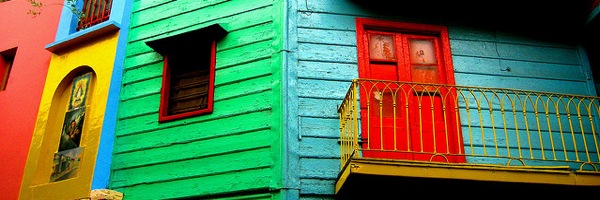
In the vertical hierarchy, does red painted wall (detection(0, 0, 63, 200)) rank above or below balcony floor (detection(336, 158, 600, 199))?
above

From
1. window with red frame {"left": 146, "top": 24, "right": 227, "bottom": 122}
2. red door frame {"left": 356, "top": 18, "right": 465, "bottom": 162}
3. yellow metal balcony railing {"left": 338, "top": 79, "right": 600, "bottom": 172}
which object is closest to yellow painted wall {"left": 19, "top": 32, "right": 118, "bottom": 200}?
window with red frame {"left": 146, "top": 24, "right": 227, "bottom": 122}

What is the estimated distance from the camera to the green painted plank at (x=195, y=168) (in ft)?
23.2

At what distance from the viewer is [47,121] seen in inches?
355

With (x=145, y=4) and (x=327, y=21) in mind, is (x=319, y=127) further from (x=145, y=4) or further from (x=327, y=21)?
(x=145, y=4)

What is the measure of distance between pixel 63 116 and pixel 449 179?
6.17 meters

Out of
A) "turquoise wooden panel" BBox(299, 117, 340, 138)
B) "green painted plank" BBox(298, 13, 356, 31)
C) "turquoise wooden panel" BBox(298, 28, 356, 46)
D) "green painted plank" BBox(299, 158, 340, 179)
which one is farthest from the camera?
"green painted plank" BBox(298, 13, 356, 31)

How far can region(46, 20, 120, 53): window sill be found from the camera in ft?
29.3

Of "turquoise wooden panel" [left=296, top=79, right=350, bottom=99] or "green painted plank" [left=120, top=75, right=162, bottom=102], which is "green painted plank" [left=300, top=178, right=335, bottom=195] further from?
"green painted plank" [left=120, top=75, right=162, bottom=102]

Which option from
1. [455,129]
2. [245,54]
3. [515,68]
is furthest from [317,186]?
[515,68]

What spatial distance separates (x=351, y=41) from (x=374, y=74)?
57cm

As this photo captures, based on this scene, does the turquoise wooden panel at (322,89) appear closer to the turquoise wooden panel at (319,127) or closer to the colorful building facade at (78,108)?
the turquoise wooden panel at (319,127)

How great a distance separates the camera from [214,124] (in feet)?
24.7

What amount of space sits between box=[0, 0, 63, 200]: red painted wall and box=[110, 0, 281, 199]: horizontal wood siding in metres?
2.06

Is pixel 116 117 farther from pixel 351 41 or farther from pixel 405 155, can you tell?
pixel 405 155
